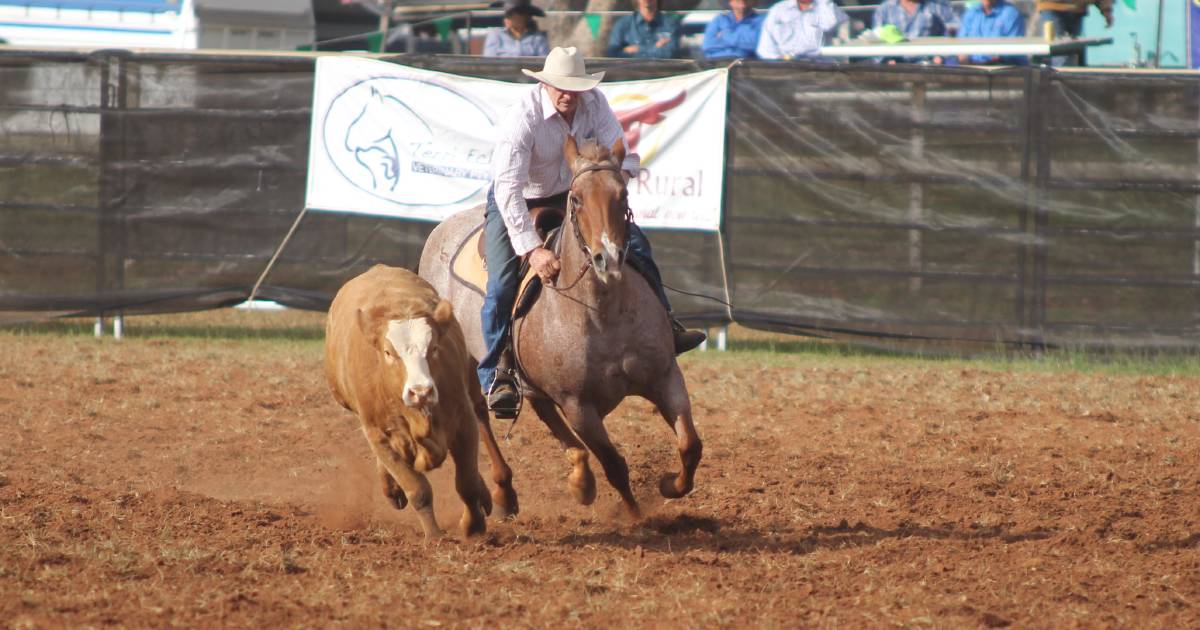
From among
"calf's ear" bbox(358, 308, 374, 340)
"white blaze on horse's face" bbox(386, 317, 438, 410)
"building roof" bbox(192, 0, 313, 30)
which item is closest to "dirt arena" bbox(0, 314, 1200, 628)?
"white blaze on horse's face" bbox(386, 317, 438, 410)

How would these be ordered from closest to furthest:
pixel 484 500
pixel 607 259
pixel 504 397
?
pixel 607 259
pixel 484 500
pixel 504 397

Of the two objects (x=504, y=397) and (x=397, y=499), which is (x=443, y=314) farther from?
(x=397, y=499)

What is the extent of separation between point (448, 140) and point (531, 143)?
5.60 m

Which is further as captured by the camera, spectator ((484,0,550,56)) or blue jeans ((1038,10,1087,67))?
spectator ((484,0,550,56))

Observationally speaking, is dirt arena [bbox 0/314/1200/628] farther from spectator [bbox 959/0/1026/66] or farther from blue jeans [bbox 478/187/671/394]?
spectator [bbox 959/0/1026/66]

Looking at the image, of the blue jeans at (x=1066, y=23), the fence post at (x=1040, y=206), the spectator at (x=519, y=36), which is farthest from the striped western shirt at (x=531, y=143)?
the blue jeans at (x=1066, y=23)

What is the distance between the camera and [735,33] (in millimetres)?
14508

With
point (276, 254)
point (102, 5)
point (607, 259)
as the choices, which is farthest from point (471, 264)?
point (102, 5)

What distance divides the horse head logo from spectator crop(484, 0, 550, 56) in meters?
2.21

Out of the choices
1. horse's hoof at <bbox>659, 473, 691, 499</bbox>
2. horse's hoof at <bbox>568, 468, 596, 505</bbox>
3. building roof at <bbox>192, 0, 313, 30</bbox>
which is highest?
building roof at <bbox>192, 0, 313, 30</bbox>

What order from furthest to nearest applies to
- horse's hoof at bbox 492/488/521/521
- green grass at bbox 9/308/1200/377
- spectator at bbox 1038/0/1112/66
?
spectator at bbox 1038/0/1112/66
green grass at bbox 9/308/1200/377
horse's hoof at bbox 492/488/521/521

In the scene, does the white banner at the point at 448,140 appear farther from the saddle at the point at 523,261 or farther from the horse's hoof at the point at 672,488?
the horse's hoof at the point at 672,488

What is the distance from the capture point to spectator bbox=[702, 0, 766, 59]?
14414 millimetres

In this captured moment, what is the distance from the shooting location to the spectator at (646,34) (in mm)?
14328
